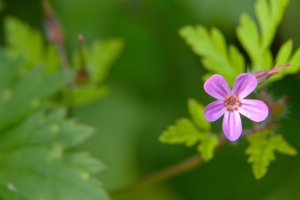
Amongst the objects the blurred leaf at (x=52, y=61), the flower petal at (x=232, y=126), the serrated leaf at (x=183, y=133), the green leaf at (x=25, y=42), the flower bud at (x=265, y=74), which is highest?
the green leaf at (x=25, y=42)

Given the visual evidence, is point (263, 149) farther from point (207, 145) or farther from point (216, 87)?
point (216, 87)

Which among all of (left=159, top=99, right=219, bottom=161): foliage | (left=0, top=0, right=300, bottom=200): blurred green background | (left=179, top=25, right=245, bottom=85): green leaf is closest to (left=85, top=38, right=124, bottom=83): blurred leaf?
(left=0, top=0, right=300, bottom=200): blurred green background

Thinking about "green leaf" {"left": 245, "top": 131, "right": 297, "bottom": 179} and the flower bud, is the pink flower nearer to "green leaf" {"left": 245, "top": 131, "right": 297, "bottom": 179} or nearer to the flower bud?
the flower bud

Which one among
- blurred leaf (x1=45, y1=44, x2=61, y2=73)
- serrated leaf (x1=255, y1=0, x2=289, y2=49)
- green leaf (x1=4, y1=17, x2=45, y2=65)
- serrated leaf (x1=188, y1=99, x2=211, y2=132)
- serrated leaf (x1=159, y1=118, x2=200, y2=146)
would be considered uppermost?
green leaf (x1=4, y1=17, x2=45, y2=65)

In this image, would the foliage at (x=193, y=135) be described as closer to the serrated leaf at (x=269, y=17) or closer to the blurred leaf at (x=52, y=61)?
the serrated leaf at (x=269, y=17)

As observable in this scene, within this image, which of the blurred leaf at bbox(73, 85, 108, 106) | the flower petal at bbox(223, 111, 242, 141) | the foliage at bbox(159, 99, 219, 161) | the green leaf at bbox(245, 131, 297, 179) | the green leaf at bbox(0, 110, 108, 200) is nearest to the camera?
the flower petal at bbox(223, 111, 242, 141)

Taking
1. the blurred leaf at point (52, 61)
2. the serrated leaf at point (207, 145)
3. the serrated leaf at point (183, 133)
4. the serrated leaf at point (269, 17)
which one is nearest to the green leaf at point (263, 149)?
the serrated leaf at point (207, 145)
